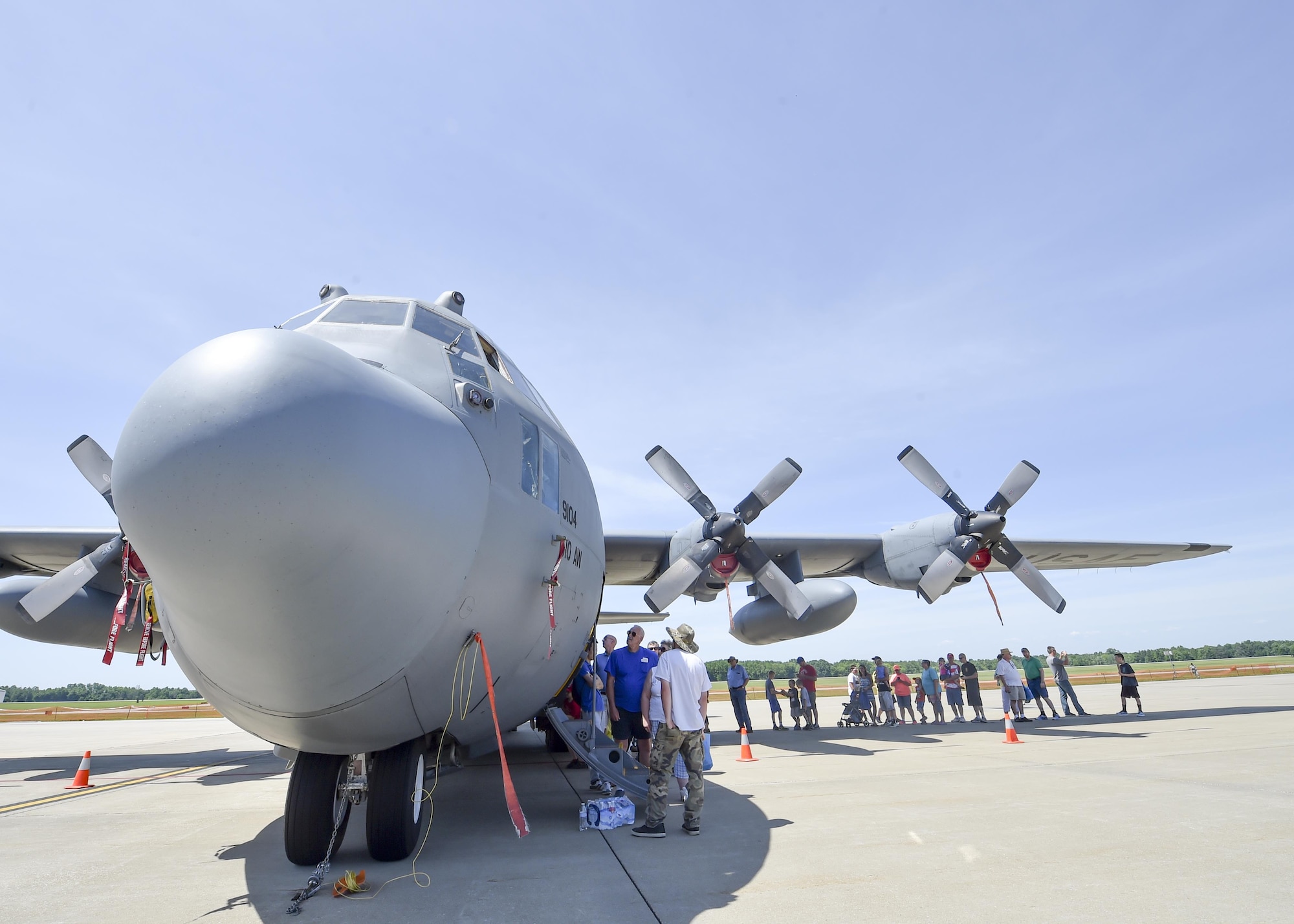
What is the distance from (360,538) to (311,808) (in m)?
2.93

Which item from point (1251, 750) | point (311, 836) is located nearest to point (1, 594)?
point (311, 836)

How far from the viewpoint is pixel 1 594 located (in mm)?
11398

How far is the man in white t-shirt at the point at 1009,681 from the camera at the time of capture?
49.8 feet

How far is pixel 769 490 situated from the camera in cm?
1316

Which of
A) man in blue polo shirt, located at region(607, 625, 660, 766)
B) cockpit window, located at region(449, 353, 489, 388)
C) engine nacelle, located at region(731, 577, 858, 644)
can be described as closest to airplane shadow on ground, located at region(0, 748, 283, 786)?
man in blue polo shirt, located at region(607, 625, 660, 766)

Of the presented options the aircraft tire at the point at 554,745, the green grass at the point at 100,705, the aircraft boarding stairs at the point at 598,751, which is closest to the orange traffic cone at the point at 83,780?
the aircraft tire at the point at 554,745

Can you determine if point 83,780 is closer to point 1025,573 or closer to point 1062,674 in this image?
point 1025,573

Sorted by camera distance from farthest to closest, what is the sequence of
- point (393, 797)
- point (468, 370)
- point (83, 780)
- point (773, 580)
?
point (773, 580)
point (83, 780)
point (468, 370)
point (393, 797)

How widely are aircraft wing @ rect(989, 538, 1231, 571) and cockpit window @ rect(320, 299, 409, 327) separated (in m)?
15.2

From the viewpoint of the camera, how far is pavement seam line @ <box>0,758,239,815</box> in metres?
8.12

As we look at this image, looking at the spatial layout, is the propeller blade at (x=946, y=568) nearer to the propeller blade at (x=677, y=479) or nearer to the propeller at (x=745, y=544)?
the propeller at (x=745, y=544)

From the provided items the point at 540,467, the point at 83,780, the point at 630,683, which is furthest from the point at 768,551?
the point at 83,780

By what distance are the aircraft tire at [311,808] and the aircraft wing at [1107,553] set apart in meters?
15.3

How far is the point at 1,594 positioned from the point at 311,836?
1076 centimetres
